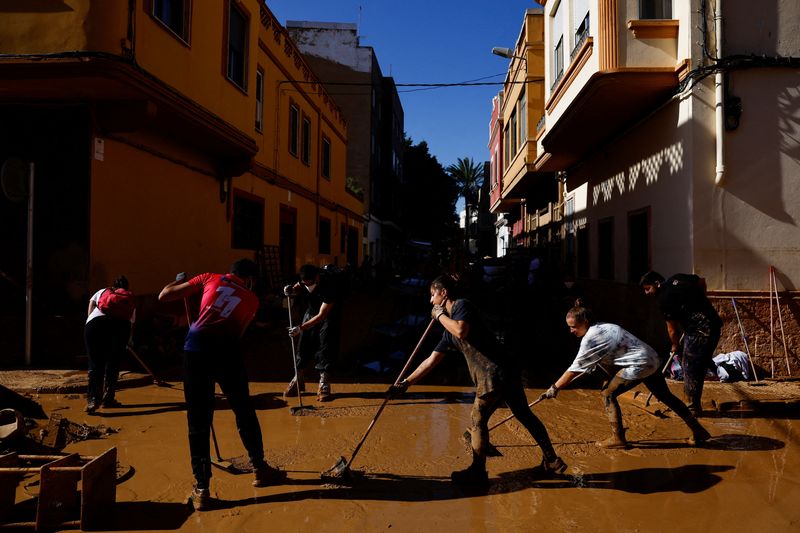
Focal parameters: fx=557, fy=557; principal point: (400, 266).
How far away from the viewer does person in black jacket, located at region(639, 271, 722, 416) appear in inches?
236

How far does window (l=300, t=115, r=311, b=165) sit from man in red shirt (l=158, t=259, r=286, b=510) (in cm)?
1410

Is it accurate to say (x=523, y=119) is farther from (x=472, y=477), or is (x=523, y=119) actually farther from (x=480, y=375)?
(x=472, y=477)

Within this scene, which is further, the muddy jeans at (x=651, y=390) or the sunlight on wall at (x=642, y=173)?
the sunlight on wall at (x=642, y=173)

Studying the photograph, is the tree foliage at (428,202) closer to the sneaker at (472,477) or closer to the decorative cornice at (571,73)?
the decorative cornice at (571,73)

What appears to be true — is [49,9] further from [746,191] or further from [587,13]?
[746,191]

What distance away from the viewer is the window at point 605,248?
11.8m

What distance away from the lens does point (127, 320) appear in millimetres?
6270

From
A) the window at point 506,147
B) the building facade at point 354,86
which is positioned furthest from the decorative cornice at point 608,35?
the building facade at point 354,86

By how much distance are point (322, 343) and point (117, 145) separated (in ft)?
14.6

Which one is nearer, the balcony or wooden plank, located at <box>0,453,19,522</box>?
wooden plank, located at <box>0,453,19,522</box>

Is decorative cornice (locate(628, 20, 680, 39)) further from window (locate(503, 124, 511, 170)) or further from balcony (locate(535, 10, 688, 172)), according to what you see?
window (locate(503, 124, 511, 170))

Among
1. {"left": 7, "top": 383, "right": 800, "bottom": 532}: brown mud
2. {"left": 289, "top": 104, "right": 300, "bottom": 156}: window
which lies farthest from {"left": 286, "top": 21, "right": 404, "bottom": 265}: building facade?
{"left": 7, "top": 383, "right": 800, "bottom": 532}: brown mud

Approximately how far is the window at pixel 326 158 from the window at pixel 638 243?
41.2 feet

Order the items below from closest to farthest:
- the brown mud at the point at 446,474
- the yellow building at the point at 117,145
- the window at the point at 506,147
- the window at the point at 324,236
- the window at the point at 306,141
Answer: the brown mud at the point at 446,474 < the yellow building at the point at 117,145 < the window at the point at 306,141 < the window at the point at 506,147 < the window at the point at 324,236
